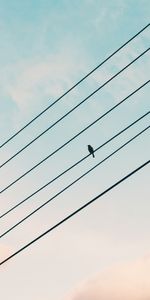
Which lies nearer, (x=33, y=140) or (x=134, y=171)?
(x=134, y=171)

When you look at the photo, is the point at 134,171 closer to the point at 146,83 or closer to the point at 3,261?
the point at 146,83

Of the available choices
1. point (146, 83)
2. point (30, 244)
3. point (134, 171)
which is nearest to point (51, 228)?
point (30, 244)

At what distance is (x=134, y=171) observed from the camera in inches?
365

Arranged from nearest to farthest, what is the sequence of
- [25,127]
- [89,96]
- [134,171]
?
[134,171] < [89,96] < [25,127]

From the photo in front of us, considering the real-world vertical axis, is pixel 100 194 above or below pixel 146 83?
below

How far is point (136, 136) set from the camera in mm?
10055

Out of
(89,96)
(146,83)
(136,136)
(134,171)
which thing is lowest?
(134,171)

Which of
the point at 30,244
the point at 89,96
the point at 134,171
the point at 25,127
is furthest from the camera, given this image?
the point at 25,127

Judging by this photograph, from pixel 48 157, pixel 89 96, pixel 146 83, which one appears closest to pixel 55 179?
pixel 48 157

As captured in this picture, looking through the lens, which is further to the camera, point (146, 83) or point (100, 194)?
point (146, 83)

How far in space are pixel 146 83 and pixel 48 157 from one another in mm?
2759

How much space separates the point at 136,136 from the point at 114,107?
86cm

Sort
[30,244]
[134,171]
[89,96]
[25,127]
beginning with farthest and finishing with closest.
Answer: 1. [25,127]
2. [89,96]
3. [30,244]
4. [134,171]

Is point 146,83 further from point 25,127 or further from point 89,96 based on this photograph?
point 25,127
